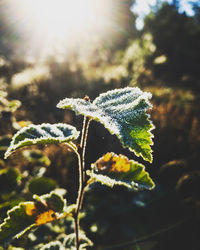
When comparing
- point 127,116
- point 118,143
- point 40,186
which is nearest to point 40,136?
point 127,116

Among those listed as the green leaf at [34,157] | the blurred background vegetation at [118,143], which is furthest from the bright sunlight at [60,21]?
the green leaf at [34,157]

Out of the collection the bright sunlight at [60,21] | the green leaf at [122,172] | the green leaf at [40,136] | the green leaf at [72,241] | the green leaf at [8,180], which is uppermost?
the bright sunlight at [60,21]

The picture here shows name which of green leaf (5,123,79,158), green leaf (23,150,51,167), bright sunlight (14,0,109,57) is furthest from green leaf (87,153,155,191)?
bright sunlight (14,0,109,57)

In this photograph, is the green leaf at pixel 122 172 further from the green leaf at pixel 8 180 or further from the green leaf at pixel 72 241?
the green leaf at pixel 8 180

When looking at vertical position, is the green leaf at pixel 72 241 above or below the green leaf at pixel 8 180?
below

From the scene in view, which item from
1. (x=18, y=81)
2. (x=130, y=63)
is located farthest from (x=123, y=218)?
(x=130, y=63)

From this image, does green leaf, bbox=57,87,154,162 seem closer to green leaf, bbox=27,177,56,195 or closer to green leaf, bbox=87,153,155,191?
green leaf, bbox=87,153,155,191

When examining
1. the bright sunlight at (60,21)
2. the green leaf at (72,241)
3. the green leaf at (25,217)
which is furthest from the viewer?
the bright sunlight at (60,21)

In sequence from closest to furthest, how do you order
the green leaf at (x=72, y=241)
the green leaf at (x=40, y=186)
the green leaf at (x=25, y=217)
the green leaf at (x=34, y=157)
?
the green leaf at (x=25, y=217) → the green leaf at (x=72, y=241) → the green leaf at (x=40, y=186) → the green leaf at (x=34, y=157)
